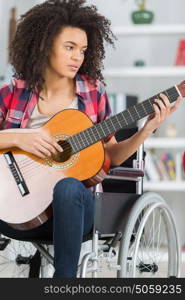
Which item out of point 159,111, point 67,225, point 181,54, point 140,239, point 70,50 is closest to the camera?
point 67,225

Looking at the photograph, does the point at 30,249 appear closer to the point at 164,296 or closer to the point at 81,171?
the point at 81,171

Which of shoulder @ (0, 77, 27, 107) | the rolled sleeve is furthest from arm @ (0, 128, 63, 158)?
the rolled sleeve

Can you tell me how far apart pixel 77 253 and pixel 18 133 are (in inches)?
15.8

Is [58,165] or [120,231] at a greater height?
[58,165]

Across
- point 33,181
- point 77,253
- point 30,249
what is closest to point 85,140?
point 33,181

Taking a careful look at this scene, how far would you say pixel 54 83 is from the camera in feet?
7.03

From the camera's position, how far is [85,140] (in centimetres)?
198

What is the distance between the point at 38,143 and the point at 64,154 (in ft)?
0.31

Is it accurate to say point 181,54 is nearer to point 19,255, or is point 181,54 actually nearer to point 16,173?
point 19,255

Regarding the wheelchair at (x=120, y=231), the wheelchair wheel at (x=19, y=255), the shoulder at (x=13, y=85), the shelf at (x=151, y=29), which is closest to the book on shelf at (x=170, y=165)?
the shelf at (x=151, y=29)

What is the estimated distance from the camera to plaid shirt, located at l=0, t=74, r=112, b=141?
6.87 ft

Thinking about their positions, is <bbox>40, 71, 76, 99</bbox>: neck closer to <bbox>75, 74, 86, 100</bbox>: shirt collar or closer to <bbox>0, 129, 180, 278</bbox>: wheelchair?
<bbox>75, 74, 86, 100</bbox>: shirt collar

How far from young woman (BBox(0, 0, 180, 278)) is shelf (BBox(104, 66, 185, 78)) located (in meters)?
2.26

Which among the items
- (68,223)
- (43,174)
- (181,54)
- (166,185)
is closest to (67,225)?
(68,223)
